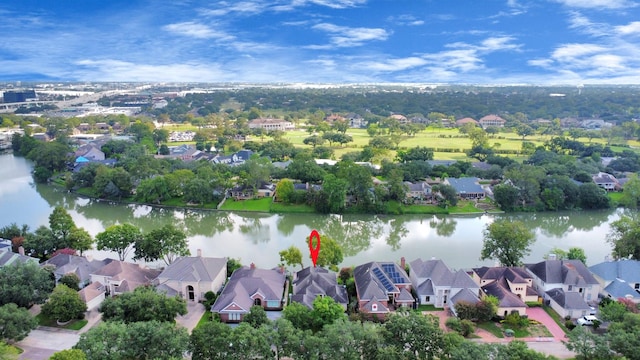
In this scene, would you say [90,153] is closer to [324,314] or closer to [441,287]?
[324,314]

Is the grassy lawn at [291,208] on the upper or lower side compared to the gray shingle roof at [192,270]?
lower

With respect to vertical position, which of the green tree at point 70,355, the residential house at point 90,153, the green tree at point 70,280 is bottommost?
the green tree at point 70,280

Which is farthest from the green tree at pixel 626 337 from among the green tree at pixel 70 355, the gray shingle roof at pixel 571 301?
the green tree at pixel 70 355

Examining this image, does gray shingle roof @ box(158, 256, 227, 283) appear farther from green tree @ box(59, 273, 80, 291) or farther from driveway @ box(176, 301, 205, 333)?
green tree @ box(59, 273, 80, 291)

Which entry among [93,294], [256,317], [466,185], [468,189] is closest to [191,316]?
[256,317]

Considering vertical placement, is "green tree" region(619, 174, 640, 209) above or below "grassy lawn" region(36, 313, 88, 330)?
above

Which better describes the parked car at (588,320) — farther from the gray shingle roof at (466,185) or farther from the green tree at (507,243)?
the gray shingle roof at (466,185)

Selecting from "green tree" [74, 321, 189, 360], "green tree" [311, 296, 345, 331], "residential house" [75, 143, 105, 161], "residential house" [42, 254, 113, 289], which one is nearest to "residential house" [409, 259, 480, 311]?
"green tree" [311, 296, 345, 331]
